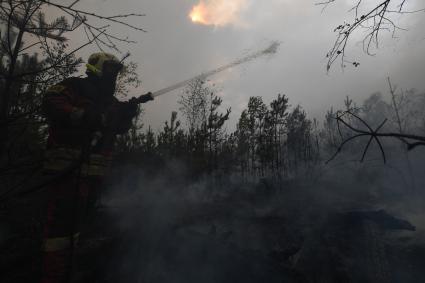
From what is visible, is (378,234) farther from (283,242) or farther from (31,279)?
(31,279)

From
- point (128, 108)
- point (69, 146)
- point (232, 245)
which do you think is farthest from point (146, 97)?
point (232, 245)

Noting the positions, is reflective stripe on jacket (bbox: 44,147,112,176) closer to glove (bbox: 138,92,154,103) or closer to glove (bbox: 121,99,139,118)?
glove (bbox: 121,99,139,118)

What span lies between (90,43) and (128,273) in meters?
4.45

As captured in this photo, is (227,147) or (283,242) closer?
(283,242)

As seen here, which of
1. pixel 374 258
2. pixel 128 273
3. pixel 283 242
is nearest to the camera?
pixel 128 273

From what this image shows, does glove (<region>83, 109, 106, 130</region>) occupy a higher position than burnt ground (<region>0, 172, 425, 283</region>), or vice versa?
glove (<region>83, 109, 106, 130</region>)

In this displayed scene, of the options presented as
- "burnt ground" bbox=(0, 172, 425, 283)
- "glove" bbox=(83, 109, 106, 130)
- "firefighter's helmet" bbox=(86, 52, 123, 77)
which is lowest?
"burnt ground" bbox=(0, 172, 425, 283)

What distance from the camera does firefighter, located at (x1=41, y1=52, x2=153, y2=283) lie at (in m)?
3.43

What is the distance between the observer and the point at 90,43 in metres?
1.78

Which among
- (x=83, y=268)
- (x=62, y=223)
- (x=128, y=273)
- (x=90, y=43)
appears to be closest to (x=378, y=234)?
(x=128, y=273)

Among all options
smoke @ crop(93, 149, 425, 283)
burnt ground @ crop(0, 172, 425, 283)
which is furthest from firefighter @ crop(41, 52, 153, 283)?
smoke @ crop(93, 149, 425, 283)

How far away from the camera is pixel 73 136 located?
381 cm

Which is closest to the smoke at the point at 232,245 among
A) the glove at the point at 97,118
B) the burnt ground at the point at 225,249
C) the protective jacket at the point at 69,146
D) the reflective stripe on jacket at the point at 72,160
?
the burnt ground at the point at 225,249

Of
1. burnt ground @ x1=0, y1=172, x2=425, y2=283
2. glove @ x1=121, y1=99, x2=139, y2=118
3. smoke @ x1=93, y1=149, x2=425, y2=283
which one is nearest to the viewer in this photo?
glove @ x1=121, y1=99, x2=139, y2=118
